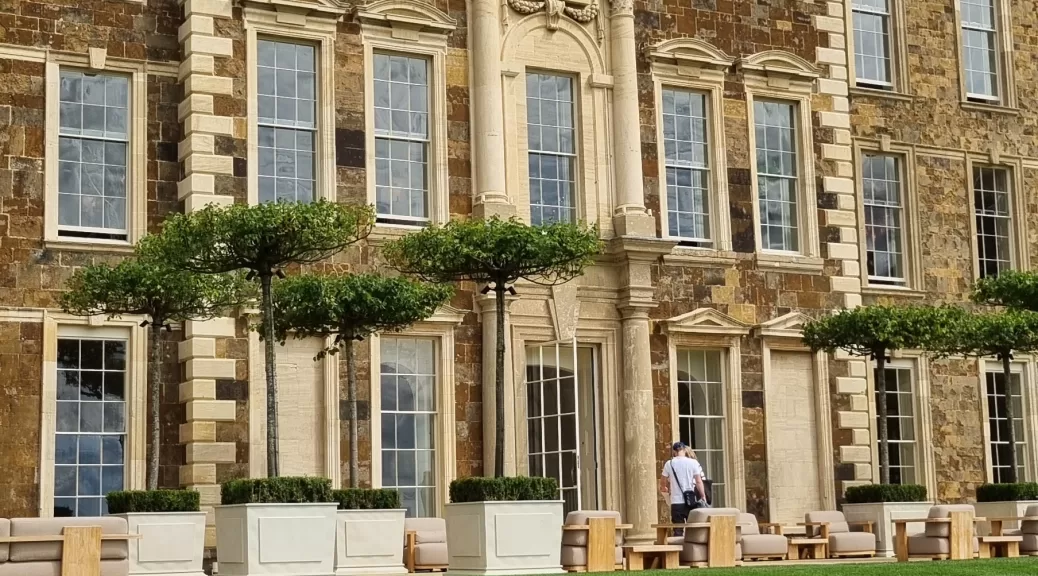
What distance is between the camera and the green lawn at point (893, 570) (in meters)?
16.9

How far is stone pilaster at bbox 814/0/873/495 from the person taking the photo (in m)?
25.5

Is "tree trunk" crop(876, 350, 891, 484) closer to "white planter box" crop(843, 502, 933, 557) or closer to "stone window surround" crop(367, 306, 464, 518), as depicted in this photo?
"white planter box" crop(843, 502, 933, 557)

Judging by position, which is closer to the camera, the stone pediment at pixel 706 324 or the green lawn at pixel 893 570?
the green lawn at pixel 893 570

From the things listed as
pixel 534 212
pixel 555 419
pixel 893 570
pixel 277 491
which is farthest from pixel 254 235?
pixel 893 570

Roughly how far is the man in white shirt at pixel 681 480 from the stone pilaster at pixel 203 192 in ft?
18.0

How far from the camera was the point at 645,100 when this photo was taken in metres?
24.4

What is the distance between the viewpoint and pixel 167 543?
17.2m

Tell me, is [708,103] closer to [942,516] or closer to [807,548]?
[807,548]

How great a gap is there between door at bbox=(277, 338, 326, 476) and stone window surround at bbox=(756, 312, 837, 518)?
22.5 ft

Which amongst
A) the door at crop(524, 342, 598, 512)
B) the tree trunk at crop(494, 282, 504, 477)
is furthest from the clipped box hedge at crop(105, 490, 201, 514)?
the door at crop(524, 342, 598, 512)

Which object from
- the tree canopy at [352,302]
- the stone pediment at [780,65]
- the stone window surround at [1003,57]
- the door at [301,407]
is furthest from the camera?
the stone window surround at [1003,57]

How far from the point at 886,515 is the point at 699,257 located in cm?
444

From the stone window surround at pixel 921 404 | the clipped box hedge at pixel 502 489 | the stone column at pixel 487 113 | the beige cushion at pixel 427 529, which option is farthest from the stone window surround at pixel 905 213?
the clipped box hedge at pixel 502 489

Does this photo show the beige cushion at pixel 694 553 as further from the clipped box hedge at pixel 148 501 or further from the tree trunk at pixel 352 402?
the clipped box hedge at pixel 148 501
